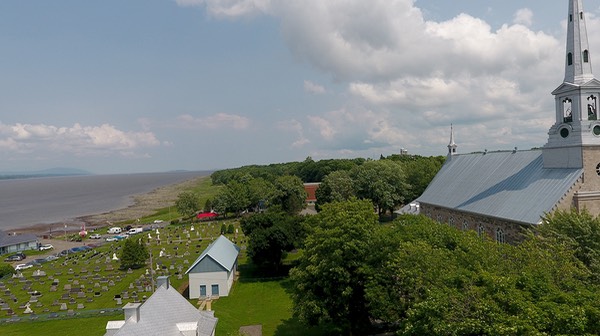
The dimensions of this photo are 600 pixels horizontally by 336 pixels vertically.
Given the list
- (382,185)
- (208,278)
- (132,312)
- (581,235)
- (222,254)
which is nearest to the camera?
(132,312)

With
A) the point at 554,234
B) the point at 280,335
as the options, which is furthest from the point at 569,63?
the point at 280,335

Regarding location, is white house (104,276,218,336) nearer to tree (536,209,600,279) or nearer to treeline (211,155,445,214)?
tree (536,209,600,279)

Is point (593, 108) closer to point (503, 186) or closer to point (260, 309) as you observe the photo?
point (503, 186)

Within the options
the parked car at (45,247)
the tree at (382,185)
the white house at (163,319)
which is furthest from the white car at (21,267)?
the tree at (382,185)

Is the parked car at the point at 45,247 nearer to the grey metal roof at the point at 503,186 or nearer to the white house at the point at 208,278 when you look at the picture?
the white house at the point at 208,278

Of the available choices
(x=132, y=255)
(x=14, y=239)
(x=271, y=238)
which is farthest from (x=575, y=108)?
(x=14, y=239)

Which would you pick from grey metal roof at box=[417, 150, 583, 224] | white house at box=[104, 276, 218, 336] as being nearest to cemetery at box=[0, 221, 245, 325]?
white house at box=[104, 276, 218, 336]
